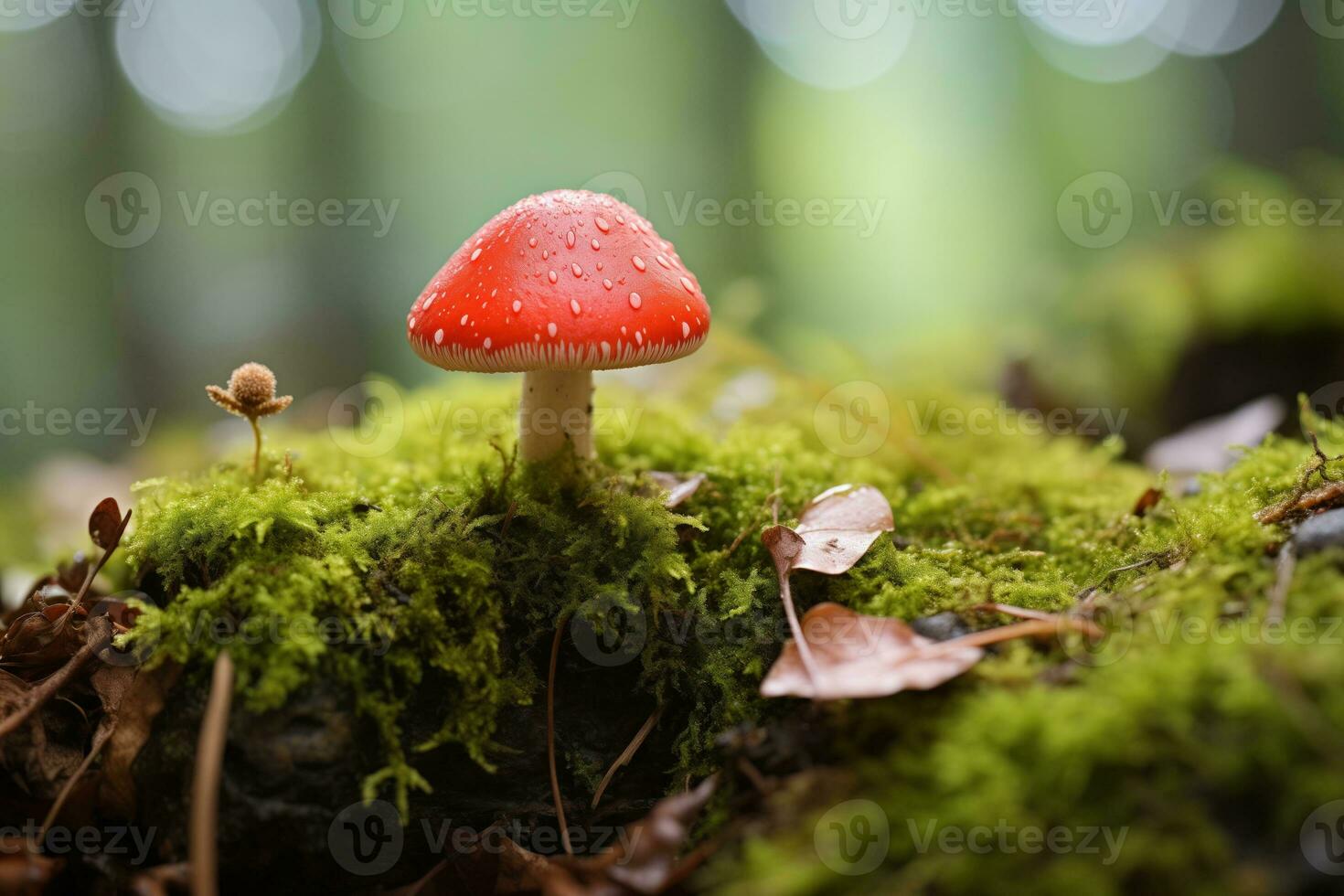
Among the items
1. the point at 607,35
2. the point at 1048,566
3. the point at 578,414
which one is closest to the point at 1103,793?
the point at 1048,566

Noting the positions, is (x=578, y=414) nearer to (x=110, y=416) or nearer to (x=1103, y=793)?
(x=1103, y=793)

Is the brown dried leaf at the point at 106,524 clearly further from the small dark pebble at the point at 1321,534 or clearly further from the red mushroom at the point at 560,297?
the small dark pebble at the point at 1321,534

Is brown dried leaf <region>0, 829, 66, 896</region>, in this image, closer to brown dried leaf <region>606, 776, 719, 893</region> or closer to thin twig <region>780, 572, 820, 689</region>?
brown dried leaf <region>606, 776, 719, 893</region>

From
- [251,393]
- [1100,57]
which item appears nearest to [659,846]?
[251,393]

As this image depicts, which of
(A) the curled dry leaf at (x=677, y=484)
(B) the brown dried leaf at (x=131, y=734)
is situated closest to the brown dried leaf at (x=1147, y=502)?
(A) the curled dry leaf at (x=677, y=484)

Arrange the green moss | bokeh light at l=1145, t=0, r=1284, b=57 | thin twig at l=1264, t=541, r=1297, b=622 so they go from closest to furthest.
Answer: the green moss < thin twig at l=1264, t=541, r=1297, b=622 < bokeh light at l=1145, t=0, r=1284, b=57

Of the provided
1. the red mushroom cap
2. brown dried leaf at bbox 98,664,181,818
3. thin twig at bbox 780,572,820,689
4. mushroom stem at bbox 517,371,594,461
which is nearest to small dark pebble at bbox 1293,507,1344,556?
thin twig at bbox 780,572,820,689
